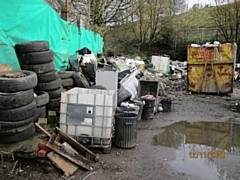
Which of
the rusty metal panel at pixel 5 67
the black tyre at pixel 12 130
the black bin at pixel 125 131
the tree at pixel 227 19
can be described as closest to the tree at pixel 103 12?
the tree at pixel 227 19

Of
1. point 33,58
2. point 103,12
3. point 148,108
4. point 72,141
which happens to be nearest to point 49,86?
point 33,58

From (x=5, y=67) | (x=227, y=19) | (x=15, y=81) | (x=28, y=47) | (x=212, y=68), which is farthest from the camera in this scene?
(x=227, y=19)

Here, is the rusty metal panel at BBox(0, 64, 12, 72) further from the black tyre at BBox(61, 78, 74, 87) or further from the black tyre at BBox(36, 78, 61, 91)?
the black tyre at BBox(61, 78, 74, 87)

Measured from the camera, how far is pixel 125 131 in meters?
4.93

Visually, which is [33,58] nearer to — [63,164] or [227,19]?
[63,164]

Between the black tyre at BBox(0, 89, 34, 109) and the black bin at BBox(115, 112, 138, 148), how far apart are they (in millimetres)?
1704

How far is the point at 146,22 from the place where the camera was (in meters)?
22.9

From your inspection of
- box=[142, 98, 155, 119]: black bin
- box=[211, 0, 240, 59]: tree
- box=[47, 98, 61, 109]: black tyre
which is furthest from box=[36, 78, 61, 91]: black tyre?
box=[211, 0, 240, 59]: tree

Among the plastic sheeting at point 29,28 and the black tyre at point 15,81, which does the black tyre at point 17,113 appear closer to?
the black tyre at point 15,81

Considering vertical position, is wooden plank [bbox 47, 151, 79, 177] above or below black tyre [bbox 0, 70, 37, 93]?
below

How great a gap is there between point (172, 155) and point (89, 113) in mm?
1759

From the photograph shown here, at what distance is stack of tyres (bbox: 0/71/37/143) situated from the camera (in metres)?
4.11

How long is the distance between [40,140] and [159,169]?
209 centimetres

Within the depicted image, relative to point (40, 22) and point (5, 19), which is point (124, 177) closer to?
point (5, 19)
